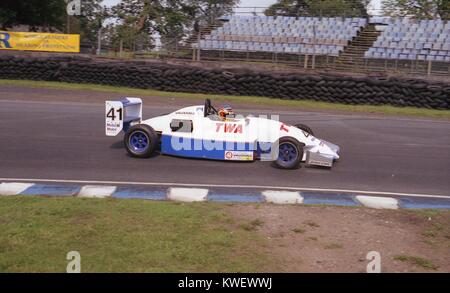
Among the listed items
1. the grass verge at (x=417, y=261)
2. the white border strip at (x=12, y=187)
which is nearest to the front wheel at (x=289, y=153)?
the grass verge at (x=417, y=261)

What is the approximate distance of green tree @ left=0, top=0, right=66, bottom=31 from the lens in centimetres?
3291

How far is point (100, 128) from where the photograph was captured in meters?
11.0

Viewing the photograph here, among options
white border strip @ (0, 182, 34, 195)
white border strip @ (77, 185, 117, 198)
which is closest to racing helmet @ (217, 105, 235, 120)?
white border strip @ (77, 185, 117, 198)

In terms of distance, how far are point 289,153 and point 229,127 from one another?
3.53ft

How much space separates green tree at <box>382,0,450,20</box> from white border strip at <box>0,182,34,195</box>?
28828 millimetres

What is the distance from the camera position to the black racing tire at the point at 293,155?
26.1ft

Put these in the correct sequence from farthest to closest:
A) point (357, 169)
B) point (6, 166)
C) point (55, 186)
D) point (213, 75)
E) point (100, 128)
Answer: point (213, 75) → point (100, 128) → point (357, 169) → point (6, 166) → point (55, 186)

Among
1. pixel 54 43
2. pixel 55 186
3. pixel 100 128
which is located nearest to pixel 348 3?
pixel 54 43

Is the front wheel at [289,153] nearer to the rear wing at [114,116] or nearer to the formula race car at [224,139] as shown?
the formula race car at [224,139]

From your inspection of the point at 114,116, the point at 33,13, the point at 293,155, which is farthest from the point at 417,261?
the point at 33,13

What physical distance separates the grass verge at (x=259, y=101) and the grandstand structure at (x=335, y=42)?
248 inches

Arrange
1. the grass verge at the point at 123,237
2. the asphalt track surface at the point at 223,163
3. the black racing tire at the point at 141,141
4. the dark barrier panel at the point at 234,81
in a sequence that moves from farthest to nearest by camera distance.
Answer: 1. the dark barrier panel at the point at 234,81
2. the black racing tire at the point at 141,141
3. the asphalt track surface at the point at 223,163
4. the grass verge at the point at 123,237

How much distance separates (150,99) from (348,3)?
17.6 m

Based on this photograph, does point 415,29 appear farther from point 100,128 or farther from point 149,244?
point 149,244
